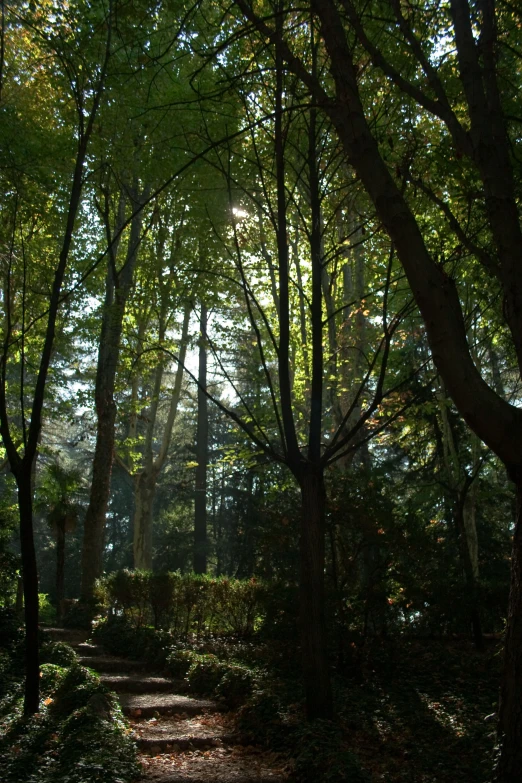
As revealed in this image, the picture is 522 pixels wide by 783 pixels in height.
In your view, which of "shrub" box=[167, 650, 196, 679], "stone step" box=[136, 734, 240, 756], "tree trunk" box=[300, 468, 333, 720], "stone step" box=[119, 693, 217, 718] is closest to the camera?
"tree trunk" box=[300, 468, 333, 720]

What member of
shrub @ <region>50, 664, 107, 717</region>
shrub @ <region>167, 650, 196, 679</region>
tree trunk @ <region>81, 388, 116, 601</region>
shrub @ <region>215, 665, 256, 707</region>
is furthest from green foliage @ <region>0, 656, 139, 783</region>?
tree trunk @ <region>81, 388, 116, 601</region>

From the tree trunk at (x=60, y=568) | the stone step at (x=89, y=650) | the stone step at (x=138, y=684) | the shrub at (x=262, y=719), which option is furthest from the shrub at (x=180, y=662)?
the tree trunk at (x=60, y=568)

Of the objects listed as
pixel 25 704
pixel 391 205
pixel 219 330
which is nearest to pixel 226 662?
pixel 25 704

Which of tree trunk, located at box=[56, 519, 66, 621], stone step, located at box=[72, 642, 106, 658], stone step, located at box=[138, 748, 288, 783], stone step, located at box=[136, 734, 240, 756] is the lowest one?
stone step, located at box=[138, 748, 288, 783]

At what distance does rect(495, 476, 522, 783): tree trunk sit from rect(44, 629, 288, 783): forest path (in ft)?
6.08

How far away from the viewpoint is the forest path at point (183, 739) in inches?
183

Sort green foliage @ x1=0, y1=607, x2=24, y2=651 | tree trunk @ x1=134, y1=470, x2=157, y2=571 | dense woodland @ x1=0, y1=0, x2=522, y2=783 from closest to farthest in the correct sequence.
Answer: dense woodland @ x1=0, y1=0, x2=522, y2=783 → green foliage @ x1=0, y1=607, x2=24, y2=651 → tree trunk @ x1=134, y1=470, x2=157, y2=571

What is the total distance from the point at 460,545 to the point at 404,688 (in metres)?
3.26

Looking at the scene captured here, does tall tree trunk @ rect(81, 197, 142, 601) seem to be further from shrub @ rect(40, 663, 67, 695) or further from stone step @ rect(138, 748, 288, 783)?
stone step @ rect(138, 748, 288, 783)

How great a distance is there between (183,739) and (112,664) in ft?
12.3

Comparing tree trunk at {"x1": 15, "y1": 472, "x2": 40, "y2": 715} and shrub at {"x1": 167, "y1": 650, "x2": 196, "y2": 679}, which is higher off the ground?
tree trunk at {"x1": 15, "y1": 472, "x2": 40, "y2": 715}

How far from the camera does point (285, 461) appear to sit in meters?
A: 5.48

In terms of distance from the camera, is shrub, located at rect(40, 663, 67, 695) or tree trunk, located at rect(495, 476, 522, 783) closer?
tree trunk, located at rect(495, 476, 522, 783)

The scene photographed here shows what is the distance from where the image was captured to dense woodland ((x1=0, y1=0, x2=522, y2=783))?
4.38 metres
